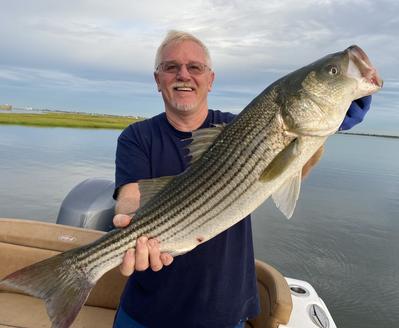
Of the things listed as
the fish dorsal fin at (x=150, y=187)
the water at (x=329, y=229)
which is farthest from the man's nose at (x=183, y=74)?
the water at (x=329, y=229)

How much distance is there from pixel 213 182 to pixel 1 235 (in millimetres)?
4462

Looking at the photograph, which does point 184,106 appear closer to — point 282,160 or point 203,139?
point 203,139

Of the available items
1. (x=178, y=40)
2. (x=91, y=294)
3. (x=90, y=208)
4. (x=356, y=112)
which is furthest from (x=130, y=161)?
(x=90, y=208)

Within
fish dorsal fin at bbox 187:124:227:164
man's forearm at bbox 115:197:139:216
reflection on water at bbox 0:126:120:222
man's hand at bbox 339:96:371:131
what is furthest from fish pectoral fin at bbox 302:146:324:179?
reflection on water at bbox 0:126:120:222

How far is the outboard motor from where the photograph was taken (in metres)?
7.13

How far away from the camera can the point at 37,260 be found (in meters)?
5.94

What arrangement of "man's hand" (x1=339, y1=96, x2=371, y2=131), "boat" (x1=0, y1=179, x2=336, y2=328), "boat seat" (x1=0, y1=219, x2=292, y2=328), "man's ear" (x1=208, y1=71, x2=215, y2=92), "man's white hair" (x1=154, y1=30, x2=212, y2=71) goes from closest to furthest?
"man's hand" (x1=339, y1=96, x2=371, y2=131) → "man's white hair" (x1=154, y1=30, x2=212, y2=71) → "man's ear" (x1=208, y1=71, x2=215, y2=92) → "boat" (x1=0, y1=179, x2=336, y2=328) → "boat seat" (x1=0, y1=219, x2=292, y2=328)

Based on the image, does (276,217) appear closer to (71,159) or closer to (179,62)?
(179,62)

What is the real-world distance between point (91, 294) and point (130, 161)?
3.15 metres

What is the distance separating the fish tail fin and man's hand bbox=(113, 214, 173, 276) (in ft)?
1.26

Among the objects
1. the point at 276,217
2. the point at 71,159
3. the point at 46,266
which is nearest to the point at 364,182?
the point at 276,217

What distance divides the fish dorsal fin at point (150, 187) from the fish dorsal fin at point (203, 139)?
29 cm

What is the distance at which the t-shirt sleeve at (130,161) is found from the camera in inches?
139

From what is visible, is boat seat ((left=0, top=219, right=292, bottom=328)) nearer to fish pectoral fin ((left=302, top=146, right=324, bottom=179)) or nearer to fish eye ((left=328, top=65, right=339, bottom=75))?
fish pectoral fin ((left=302, top=146, right=324, bottom=179))
